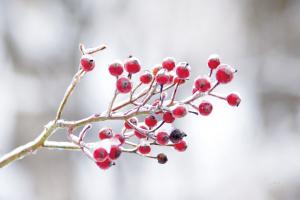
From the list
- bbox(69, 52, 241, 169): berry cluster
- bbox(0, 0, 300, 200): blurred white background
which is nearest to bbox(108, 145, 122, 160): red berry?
bbox(69, 52, 241, 169): berry cluster

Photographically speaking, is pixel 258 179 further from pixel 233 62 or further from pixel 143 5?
pixel 143 5

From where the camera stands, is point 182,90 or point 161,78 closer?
point 161,78

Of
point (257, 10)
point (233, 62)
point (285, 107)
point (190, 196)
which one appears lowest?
point (190, 196)

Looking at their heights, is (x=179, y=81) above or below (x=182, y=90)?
above

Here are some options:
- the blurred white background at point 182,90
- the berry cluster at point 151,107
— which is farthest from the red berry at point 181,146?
the blurred white background at point 182,90

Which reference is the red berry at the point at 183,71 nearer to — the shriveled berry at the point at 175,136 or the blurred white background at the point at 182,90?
the shriveled berry at the point at 175,136

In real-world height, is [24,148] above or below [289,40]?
above

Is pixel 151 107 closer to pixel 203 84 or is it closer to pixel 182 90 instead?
pixel 203 84

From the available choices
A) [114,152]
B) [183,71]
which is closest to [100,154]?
[114,152]

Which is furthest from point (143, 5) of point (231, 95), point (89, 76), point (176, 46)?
point (231, 95)
